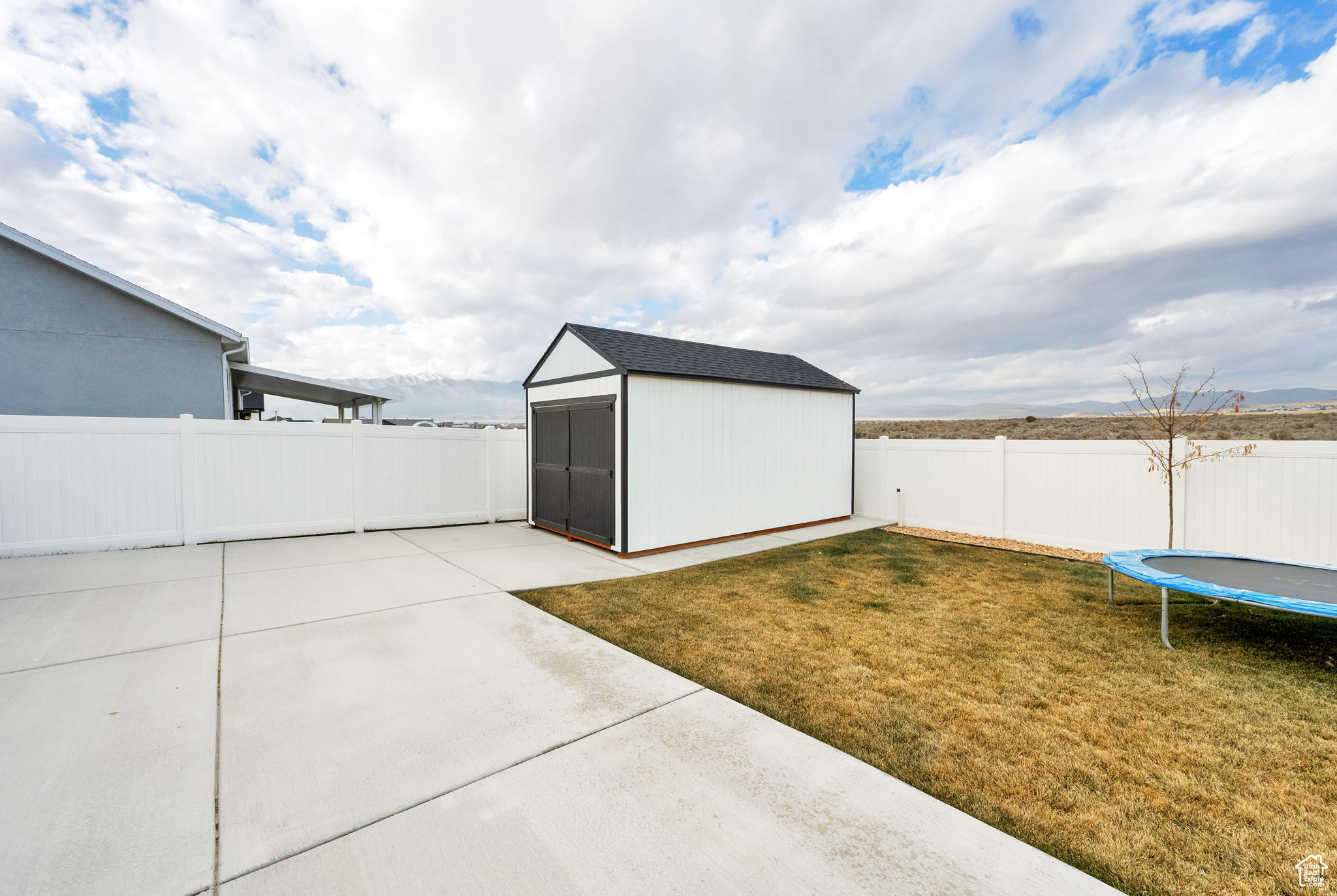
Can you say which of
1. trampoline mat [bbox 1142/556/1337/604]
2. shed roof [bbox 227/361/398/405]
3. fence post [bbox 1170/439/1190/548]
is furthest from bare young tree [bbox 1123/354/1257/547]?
shed roof [bbox 227/361/398/405]

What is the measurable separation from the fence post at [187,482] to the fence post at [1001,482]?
12271 mm

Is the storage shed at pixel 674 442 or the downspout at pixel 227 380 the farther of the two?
the downspout at pixel 227 380

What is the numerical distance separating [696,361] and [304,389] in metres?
13.3

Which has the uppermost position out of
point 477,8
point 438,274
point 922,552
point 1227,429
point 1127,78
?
point 438,274

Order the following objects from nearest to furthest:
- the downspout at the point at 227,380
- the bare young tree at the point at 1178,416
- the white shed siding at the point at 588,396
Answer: the bare young tree at the point at 1178,416 < the white shed siding at the point at 588,396 < the downspout at the point at 227,380

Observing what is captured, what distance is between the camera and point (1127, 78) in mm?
7121

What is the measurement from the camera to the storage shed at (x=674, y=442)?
23.0 ft

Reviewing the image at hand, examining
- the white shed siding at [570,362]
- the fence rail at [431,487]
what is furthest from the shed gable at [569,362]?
the fence rail at [431,487]

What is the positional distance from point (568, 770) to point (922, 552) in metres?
6.50

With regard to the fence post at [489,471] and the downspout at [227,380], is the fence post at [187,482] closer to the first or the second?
the fence post at [489,471]

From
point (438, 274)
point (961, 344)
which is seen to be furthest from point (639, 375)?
point (961, 344)

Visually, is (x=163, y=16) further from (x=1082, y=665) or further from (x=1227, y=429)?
(x=1227, y=429)

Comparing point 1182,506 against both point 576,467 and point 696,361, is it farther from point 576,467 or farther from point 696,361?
point 576,467

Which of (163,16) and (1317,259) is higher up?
(163,16)
